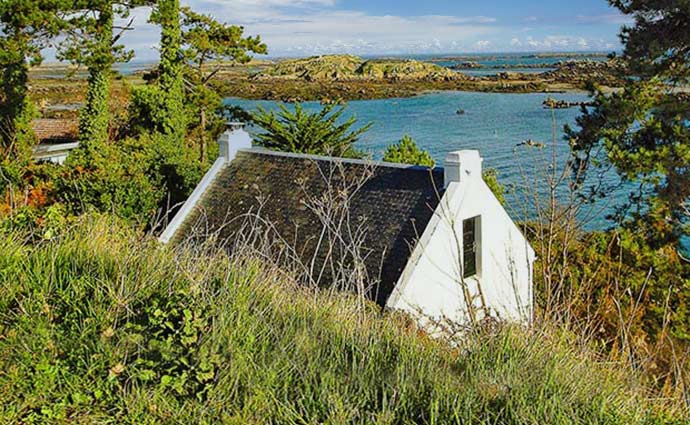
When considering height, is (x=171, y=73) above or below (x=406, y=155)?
above

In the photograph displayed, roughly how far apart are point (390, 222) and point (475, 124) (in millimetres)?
39506

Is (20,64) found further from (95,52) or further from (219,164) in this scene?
(219,164)

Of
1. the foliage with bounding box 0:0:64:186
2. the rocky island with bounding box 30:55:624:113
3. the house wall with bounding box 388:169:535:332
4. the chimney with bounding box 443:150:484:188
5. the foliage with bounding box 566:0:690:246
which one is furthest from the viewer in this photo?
the rocky island with bounding box 30:55:624:113

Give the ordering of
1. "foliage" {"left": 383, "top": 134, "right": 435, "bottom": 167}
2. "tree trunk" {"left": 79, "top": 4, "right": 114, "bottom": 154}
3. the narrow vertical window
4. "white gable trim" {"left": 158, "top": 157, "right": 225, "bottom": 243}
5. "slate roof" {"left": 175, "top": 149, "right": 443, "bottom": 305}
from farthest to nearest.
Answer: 1. "tree trunk" {"left": 79, "top": 4, "right": 114, "bottom": 154}
2. "foliage" {"left": 383, "top": 134, "right": 435, "bottom": 167}
3. "white gable trim" {"left": 158, "top": 157, "right": 225, "bottom": 243}
4. the narrow vertical window
5. "slate roof" {"left": 175, "top": 149, "right": 443, "bottom": 305}

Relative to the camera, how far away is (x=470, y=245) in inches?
477

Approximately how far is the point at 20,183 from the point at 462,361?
15469 millimetres

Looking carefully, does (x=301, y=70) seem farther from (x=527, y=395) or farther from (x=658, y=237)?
(x=527, y=395)

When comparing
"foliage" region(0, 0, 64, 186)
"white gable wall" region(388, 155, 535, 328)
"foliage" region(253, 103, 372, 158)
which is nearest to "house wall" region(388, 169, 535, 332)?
"white gable wall" region(388, 155, 535, 328)

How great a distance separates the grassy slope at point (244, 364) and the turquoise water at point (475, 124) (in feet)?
50.4

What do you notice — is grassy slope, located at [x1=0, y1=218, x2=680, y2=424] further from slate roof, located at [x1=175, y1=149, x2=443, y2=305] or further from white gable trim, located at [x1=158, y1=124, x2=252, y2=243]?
white gable trim, located at [x1=158, y1=124, x2=252, y2=243]

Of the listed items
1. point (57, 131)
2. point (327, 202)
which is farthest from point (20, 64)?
point (327, 202)

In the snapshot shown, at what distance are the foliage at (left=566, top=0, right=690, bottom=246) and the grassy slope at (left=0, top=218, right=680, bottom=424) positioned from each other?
979cm

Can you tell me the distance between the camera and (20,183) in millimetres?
16219

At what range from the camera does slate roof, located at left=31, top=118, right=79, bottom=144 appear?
30750 millimetres
